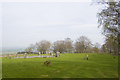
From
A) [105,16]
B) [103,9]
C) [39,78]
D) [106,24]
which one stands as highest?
[103,9]

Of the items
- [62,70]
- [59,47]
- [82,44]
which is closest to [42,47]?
[59,47]

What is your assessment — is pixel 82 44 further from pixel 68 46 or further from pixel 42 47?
pixel 42 47

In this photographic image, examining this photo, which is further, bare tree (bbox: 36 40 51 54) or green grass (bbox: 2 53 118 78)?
bare tree (bbox: 36 40 51 54)

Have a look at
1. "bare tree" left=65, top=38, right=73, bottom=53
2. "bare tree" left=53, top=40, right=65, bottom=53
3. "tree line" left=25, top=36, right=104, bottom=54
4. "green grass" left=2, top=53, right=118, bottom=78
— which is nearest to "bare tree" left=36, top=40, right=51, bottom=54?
"tree line" left=25, top=36, right=104, bottom=54

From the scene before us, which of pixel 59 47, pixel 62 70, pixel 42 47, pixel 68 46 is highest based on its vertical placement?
pixel 68 46

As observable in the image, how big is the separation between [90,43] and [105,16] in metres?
37.8

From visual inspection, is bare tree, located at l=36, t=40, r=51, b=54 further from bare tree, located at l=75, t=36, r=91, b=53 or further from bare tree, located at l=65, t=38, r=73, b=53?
bare tree, located at l=75, t=36, r=91, b=53

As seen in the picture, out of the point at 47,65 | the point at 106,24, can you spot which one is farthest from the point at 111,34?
the point at 47,65

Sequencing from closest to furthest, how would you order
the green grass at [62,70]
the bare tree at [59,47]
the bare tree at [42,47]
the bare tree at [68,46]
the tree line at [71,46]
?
the green grass at [62,70] → the bare tree at [42,47] → the tree line at [71,46] → the bare tree at [59,47] → the bare tree at [68,46]

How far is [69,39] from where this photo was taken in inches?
2212

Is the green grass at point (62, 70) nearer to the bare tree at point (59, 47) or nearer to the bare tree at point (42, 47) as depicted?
the bare tree at point (42, 47)

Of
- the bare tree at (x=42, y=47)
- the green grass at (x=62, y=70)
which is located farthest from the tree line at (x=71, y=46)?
the green grass at (x=62, y=70)

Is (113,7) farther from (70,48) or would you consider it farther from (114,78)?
(70,48)

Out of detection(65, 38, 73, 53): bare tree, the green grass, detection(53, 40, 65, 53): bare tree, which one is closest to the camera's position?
the green grass
